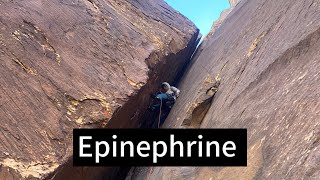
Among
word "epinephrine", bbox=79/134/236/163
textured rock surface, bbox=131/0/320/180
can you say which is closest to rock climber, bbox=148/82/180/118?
textured rock surface, bbox=131/0/320/180

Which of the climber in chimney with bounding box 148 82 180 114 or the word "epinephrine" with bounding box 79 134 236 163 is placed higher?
the climber in chimney with bounding box 148 82 180 114

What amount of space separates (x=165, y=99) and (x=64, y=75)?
450cm

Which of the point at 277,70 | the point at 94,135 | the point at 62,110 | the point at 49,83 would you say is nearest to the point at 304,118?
the point at 277,70

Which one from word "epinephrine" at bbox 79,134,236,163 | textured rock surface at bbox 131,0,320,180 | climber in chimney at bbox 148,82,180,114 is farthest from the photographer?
climber in chimney at bbox 148,82,180,114

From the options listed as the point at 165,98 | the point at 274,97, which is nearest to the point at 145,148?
the point at 274,97

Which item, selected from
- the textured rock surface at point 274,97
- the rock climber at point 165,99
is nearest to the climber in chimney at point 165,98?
the rock climber at point 165,99

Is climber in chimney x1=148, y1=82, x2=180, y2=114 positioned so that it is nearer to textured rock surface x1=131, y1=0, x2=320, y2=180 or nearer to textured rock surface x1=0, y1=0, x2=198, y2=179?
textured rock surface x1=0, y1=0, x2=198, y2=179

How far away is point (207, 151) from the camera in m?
6.95

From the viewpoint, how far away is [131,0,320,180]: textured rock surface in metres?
4.78

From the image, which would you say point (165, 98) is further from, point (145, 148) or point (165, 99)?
point (145, 148)

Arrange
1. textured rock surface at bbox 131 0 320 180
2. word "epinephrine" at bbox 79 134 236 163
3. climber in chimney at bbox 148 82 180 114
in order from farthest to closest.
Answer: climber in chimney at bbox 148 82 180 114 < word "epinephrine" at bbox 79 134 236 163 < textured rock surface at bbox 131 0 320 180

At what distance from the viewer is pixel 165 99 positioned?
12.9 metres

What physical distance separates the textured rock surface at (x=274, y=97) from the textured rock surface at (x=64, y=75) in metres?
1.92

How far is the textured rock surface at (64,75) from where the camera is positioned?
25.6ft
